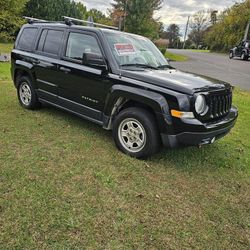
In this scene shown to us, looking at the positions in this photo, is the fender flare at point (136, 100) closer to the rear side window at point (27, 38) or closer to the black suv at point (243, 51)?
the rear side window at point (27, 38)

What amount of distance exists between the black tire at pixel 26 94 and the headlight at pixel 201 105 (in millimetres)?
3589

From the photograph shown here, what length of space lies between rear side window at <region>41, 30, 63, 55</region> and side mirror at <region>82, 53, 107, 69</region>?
1.09 meters

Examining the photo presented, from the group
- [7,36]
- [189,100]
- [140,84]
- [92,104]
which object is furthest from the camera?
[7,36]

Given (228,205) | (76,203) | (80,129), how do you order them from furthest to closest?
(80,129) < (228,205) < (76,203)

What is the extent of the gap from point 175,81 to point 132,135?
1010 millimetres

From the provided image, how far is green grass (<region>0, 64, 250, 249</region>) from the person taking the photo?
2.68m

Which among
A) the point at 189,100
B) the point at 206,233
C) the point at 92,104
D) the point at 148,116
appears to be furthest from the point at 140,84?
the point at 206,233

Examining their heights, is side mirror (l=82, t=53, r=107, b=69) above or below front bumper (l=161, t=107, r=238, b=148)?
above

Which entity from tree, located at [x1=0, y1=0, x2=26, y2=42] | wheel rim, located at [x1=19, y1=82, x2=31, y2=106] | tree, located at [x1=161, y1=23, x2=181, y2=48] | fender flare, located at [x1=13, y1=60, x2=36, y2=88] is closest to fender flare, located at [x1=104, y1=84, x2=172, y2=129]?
fender flare, located at [x1=13, y1=60, x2=36, y2=88]

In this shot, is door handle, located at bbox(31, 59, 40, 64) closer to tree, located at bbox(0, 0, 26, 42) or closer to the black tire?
the black tire

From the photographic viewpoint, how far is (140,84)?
4086mm

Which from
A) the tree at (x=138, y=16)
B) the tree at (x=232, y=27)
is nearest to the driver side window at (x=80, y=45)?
the tree at (x=138, y=16)

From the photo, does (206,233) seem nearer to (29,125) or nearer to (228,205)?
(228,205)

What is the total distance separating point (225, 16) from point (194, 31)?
3624cm
